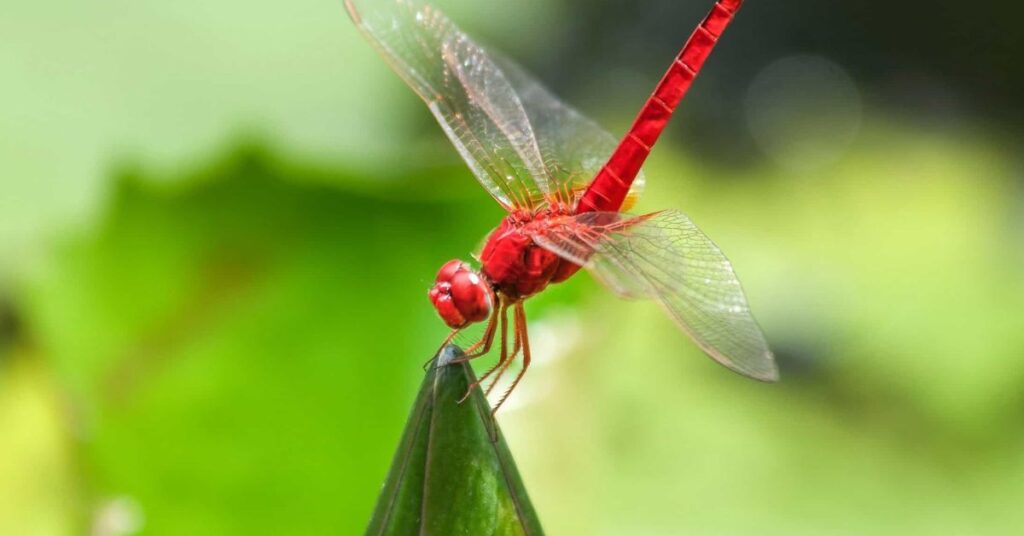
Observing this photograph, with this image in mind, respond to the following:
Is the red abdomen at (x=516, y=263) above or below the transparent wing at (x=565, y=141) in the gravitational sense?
below

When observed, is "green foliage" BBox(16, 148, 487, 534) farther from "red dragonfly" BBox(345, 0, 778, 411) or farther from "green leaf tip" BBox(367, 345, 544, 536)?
"green leaf tip" BBox(367, 345, 544, 536)

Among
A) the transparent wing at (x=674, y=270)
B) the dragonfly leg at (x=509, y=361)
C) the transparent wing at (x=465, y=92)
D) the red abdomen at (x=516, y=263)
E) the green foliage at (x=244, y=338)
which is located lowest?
the green foliage at (x=244, y=338)

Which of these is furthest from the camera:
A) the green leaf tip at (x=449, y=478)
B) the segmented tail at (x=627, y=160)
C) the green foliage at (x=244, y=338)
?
the segmented tail at (x=627, y=160)

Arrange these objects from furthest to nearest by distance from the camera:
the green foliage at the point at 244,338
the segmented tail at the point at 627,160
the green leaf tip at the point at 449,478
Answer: the segmented tail at the point at 627,160 → the green foliage at the point at 244,338 → the green leaf tip at the point at 449,478

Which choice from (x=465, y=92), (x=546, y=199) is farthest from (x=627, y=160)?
(x=465, y=92)

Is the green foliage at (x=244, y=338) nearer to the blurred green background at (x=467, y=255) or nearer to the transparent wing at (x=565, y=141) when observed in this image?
the blurred green background at (x=467, y=255)

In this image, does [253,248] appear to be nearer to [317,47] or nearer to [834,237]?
[317,47]

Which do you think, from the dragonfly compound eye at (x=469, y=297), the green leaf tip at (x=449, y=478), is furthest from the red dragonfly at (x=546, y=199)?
the green leaf tip at (x=449, y=478)
